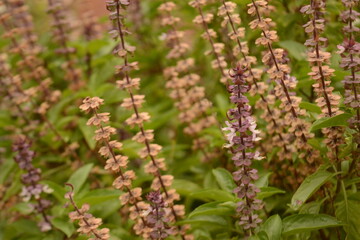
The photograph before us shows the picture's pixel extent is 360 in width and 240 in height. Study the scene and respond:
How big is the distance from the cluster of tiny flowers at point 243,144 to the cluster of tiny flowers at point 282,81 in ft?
0.31

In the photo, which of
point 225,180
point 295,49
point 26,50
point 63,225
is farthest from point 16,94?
point 295,49

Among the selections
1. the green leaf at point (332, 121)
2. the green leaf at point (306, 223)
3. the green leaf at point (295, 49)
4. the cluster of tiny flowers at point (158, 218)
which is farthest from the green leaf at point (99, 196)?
the green leaf at point (295, 49)

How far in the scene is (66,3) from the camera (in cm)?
307

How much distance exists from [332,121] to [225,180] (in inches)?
17.8

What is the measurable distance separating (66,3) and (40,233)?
180cm

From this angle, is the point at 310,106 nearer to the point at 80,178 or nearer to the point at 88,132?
the point at 80,178

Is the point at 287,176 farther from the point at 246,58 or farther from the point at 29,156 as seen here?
the point at 29,156

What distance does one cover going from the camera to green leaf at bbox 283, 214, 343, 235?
1.26 meters

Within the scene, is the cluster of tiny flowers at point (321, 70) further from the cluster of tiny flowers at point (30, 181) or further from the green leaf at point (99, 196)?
the cluster of tiny flowers at point (30, 181)

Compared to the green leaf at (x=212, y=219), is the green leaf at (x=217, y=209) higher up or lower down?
higher up

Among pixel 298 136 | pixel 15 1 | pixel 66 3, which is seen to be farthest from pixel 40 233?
pixel 66 3

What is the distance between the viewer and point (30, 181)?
1.68 metres

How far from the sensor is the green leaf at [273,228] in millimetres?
1264

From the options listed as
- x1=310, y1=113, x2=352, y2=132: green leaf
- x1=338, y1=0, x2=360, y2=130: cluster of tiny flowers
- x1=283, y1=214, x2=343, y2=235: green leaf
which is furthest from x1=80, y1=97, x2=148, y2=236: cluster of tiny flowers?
x1=338, y1=0, x2=360, y2=130: cluster of tiny flowers
